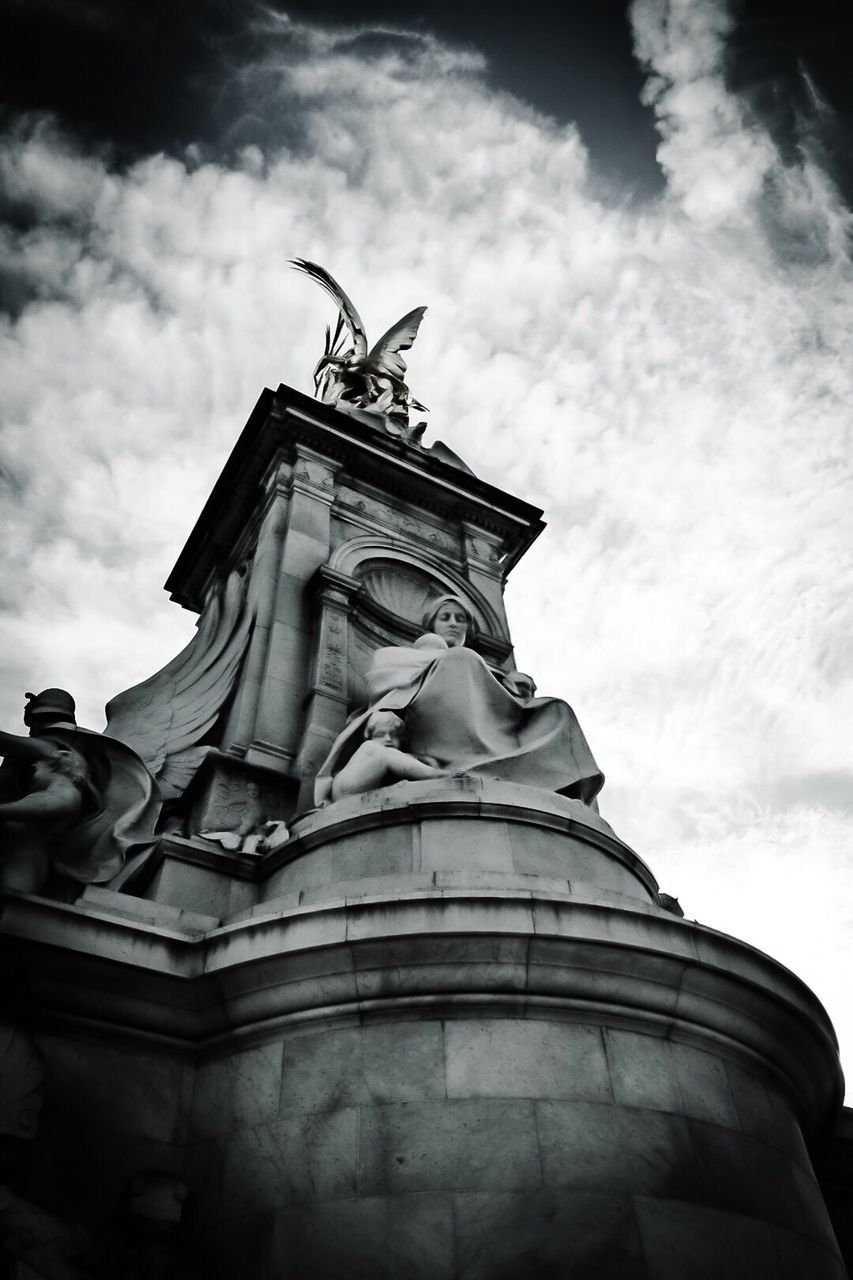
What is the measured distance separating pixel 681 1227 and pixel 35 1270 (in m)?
3.50

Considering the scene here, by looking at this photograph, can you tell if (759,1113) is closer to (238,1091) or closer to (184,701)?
(238,1091)

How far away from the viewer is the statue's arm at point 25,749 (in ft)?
26.5

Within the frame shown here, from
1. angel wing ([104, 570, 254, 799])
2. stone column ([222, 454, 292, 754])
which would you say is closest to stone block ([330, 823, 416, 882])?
stone column ([222, 454, 292, 754])

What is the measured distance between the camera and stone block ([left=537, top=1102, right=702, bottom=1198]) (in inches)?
234

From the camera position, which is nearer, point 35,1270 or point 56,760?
point 35,1270

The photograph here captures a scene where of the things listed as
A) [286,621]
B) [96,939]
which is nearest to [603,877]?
[96,939]

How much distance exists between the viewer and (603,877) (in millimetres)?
8461

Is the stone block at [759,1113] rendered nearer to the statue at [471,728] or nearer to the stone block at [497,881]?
the stone block at [497,881]

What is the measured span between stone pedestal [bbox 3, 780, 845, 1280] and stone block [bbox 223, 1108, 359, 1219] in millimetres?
12

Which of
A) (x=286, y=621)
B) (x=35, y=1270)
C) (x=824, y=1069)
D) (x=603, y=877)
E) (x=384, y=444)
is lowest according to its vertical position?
(x=35, y=1270)

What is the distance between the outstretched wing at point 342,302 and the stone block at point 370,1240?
15737mm

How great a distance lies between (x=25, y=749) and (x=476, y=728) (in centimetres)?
403

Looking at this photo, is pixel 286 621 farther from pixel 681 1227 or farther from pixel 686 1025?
pixel 681 1227

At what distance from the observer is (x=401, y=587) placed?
566 inches
